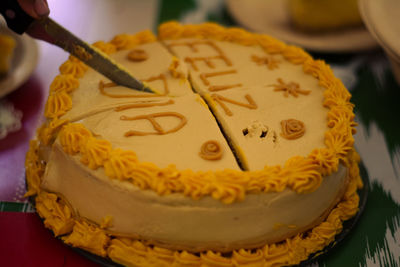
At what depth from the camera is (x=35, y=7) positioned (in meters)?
1.92

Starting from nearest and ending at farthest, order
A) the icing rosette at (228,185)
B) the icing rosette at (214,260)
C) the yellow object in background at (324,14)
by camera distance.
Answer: the icing rosette at (228,185) < the icing rosette at (214,260) < the yellow object in background at (324,14)

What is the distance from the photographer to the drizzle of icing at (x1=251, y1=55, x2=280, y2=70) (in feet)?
8.29

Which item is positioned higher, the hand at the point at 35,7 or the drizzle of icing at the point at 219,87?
the hand at the point at 35,7

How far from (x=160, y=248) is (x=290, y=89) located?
1067 mm

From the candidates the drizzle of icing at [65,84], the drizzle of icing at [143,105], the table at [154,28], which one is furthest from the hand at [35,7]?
the drizzle of icing at [143,105]

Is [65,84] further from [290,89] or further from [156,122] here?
[290,89]

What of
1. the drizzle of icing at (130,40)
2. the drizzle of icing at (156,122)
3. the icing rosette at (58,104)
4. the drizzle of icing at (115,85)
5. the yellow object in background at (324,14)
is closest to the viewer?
the drizzle of icing at (156,122)

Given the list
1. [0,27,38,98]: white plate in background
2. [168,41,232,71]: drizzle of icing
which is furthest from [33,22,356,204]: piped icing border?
[0,27,38,98]: white plate in background

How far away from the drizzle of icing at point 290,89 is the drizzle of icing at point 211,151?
590 millimetres

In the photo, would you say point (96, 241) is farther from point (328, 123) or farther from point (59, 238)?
point (328, 123)

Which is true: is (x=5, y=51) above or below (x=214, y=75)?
above

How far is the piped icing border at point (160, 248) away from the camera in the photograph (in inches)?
73.4

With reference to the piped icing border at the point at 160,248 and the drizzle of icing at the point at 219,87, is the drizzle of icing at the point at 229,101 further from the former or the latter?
the piped icing border at the point at 160,248

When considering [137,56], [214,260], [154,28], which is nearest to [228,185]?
[214,260]
